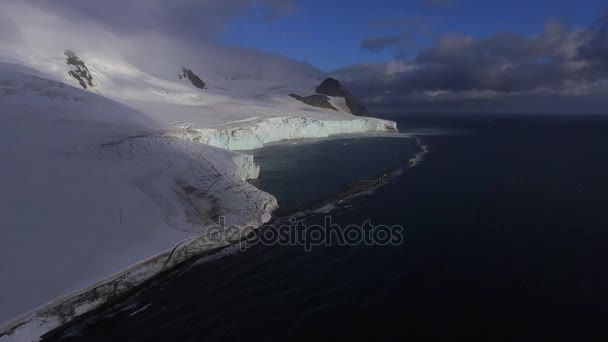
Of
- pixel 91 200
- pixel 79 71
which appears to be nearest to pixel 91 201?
pixel 91 200

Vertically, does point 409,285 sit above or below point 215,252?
below

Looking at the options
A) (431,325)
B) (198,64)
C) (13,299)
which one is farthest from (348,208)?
(198,64)

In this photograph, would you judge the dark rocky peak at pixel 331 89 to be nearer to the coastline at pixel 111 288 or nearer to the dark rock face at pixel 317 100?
the dark rock face at pixel 317 100

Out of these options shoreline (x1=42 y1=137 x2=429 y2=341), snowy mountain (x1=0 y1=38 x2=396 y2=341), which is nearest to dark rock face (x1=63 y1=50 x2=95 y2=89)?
snowy mountain (x1=0 y1=38 x2=396 y2=341)

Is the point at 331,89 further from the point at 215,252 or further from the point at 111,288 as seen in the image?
the point at 111,288

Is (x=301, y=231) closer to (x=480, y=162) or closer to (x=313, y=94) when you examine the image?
(x=480, y=162)

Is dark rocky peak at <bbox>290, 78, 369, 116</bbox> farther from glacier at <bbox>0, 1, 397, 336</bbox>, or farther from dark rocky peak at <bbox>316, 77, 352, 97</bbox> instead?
glacier at <bbox>0, 1, 397, 336</bbox>
